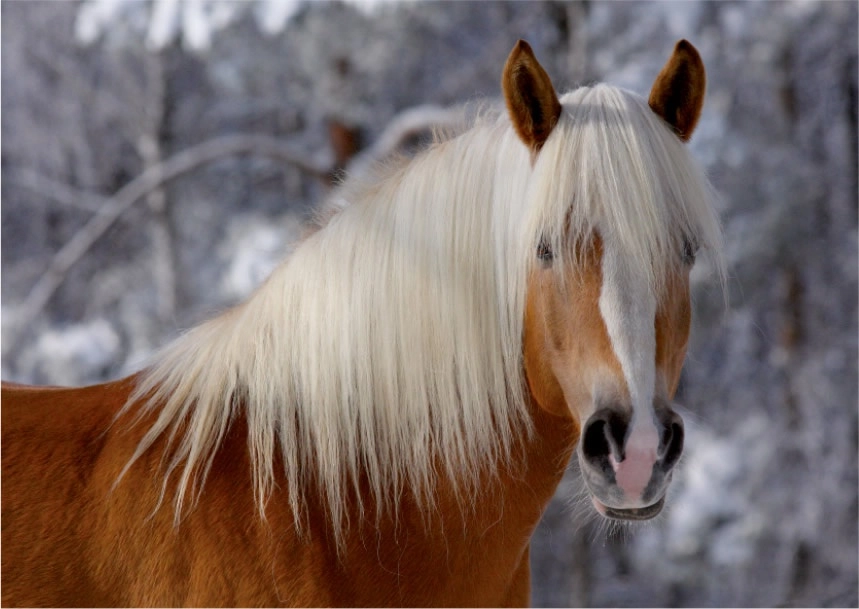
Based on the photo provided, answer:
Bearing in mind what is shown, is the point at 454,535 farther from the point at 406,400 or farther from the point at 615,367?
the point at 615,367

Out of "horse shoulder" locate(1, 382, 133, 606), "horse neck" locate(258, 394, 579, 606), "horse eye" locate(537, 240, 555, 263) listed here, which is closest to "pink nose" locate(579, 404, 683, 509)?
"horse neck" locate(258, 394, 579, 606)

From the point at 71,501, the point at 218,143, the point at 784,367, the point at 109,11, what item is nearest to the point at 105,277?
the point at 218,143

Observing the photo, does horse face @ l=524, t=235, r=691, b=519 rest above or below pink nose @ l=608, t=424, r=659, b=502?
above

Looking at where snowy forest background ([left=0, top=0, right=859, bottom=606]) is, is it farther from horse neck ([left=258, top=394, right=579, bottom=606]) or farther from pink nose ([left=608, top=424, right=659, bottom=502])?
pink nose ([left=608, top=424, right=659, bottom=502])

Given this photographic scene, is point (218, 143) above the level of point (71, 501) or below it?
above

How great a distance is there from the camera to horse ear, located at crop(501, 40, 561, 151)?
1840 mm

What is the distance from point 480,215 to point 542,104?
0.96 feet

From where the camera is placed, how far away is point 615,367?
1674 millimetres

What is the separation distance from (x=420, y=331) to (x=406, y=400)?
168mm

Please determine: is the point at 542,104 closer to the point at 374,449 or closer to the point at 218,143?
the point at 374,449

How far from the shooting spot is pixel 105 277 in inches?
408

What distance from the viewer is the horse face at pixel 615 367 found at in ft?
5.41

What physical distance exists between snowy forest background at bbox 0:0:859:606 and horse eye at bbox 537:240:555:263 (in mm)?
4992

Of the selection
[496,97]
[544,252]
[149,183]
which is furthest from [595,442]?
[149,183]
